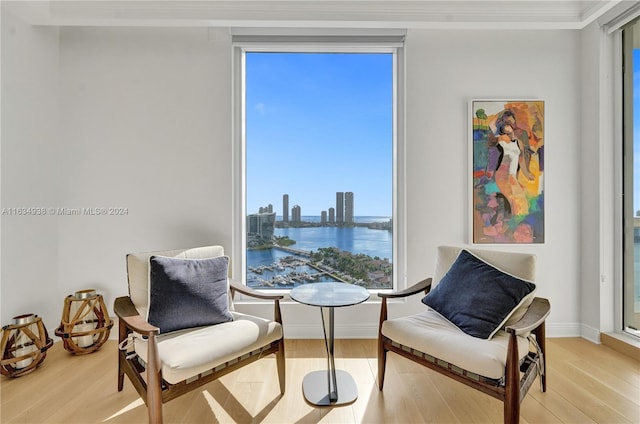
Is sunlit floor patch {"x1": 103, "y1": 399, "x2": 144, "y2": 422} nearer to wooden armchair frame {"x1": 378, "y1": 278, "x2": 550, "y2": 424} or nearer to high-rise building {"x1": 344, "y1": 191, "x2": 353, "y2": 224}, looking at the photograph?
wooden armchair frame {"x1": 378, "y1": 278, "x2": 550, "y2": 424}

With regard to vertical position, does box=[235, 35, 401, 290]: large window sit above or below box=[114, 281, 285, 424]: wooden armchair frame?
above

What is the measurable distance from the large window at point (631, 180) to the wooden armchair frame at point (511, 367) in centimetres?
129

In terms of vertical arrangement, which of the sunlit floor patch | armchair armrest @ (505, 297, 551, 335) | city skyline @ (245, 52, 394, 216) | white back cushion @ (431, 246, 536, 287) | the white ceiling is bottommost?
the sunlit floor patch

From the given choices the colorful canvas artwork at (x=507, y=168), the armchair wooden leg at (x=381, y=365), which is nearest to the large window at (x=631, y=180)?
the colorful canvas artwork at (x=507, y=168)

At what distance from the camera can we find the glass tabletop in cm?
169

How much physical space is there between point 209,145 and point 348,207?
133cm

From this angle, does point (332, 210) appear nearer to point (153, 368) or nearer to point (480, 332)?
point (480, 332)

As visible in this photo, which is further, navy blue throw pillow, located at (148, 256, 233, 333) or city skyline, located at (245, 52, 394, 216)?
city skyline, located at (245, 52, 394, 216)

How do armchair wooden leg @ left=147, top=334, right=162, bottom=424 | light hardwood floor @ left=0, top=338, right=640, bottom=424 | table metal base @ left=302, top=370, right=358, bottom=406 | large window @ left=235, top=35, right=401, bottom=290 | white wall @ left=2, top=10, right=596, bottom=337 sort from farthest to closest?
large window @ left=235, top=35, right=401, bottom=290 → white wall @ left=2, top=10, right=596, bottom=337 → table metal base @ left=302, top=370, right=358, bottom=406 → light hardwood floor @ left=0, top=338, right=640, bottom=424 → armchair wooden leg @ left=147, top=334, right=162, bottom=424

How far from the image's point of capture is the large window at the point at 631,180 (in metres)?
2.39

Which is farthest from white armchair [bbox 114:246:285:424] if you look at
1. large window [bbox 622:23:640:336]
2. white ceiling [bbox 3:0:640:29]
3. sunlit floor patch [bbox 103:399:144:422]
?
large window [bbox 622:23:640:336]

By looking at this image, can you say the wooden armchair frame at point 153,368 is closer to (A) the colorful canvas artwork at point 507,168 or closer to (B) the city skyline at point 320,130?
(B) the city skyline at point 320,130

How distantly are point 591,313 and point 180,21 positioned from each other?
412cm

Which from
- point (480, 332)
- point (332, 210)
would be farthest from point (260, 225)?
point (480, 332)
